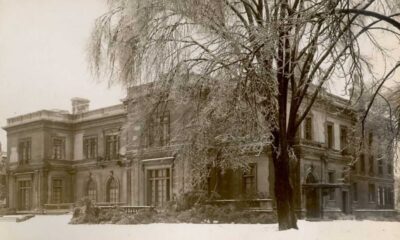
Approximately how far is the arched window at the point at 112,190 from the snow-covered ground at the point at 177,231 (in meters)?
4.00

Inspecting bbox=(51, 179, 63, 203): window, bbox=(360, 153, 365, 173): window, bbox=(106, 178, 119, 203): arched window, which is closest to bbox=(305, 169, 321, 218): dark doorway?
bbox=(360, 153, 365, 173): window

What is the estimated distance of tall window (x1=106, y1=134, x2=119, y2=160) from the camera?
15277mm

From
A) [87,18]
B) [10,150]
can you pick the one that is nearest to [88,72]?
[87,18]

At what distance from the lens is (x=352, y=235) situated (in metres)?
8.74

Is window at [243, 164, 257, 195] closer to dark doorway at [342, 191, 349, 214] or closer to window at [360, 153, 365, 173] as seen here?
dark doorway at [342, 191, 349, 214]

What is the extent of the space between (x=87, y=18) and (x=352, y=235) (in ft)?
17.8

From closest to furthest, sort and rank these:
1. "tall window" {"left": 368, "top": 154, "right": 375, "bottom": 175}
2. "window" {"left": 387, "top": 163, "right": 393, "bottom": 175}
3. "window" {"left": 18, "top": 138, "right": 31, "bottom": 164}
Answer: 1. "window" {"left": 387, "top": 163, "right": 393, "bottom": 175}
2. "tall window" {"left": 368, "top": 154, "right": 375, "bottom": 175}
3. "window" {"left": 18, "top": 138, "right": 31, "bottom": 164}

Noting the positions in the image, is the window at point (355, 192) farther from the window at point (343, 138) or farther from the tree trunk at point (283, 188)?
the tree trunk at point (283, 188)

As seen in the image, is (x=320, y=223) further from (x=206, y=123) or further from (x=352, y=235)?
(x=206, y=123)

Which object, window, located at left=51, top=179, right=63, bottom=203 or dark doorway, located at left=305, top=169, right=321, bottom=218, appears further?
dark doorway, located at left=305, top=169, right=321, bottom=218

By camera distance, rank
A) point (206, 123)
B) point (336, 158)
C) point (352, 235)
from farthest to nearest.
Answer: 1. point (336, 158)
2. point (206, 123)
3. point (352, 235)

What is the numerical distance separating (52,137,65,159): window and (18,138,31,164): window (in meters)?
0.58

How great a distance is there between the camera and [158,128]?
420 inches

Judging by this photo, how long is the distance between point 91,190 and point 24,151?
6.36 feet
